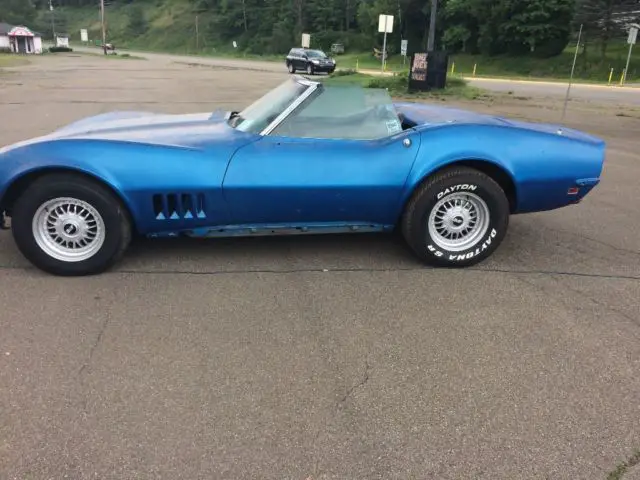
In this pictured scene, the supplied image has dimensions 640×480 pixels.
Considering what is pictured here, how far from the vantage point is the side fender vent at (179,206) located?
3859 mm

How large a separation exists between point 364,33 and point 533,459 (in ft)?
254

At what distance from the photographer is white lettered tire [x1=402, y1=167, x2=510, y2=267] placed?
4.09 meters

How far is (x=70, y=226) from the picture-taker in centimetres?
390

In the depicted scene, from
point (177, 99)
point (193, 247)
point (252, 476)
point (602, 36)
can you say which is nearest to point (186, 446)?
point (252, 476)

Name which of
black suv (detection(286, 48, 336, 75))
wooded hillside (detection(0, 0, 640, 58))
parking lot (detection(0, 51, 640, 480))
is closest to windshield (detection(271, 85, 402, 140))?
parking lot (detection(0, 51, 640, 480))

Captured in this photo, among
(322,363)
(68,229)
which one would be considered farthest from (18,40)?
(322,363)

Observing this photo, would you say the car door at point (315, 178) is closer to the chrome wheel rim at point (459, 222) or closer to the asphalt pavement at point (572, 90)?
the chrome wheel rim at point (459, 222)

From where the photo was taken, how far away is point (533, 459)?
2314 millimetres

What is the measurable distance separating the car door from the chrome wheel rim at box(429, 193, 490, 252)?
38 cm

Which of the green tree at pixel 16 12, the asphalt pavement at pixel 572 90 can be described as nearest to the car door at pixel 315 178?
the asphalt pavement at pixel 572 90

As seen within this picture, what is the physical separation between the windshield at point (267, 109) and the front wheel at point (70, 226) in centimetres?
112

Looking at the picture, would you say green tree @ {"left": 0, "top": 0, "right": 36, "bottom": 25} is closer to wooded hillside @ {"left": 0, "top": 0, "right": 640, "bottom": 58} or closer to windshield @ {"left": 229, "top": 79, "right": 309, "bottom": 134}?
wooded hillside @ {"left": 0, "top": 0, "right": 640, "bottom": 58}

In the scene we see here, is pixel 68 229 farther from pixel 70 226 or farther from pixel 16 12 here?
pixel 16 12

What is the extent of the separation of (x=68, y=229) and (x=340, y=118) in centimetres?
208
